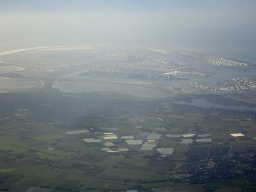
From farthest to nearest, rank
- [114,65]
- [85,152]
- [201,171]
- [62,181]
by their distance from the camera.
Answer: [114,65] < [85,152] < [201,171] < [62,181]

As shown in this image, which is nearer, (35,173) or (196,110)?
(35,173)

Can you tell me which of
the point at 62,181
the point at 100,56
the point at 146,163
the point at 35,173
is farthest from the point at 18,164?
the point at 100,56

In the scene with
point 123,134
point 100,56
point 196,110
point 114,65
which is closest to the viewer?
point 123,134

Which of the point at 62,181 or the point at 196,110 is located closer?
the point at 62,181

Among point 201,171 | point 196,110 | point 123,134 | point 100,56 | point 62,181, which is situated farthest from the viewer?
point 100,56

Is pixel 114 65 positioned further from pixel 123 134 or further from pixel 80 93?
pixel 123 134

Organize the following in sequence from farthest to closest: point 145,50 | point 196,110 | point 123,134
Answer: point 145,50, point 196,110, point 123,134

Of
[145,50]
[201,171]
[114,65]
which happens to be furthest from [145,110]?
[145,50]

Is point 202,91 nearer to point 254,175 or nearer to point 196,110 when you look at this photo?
point 196,110
